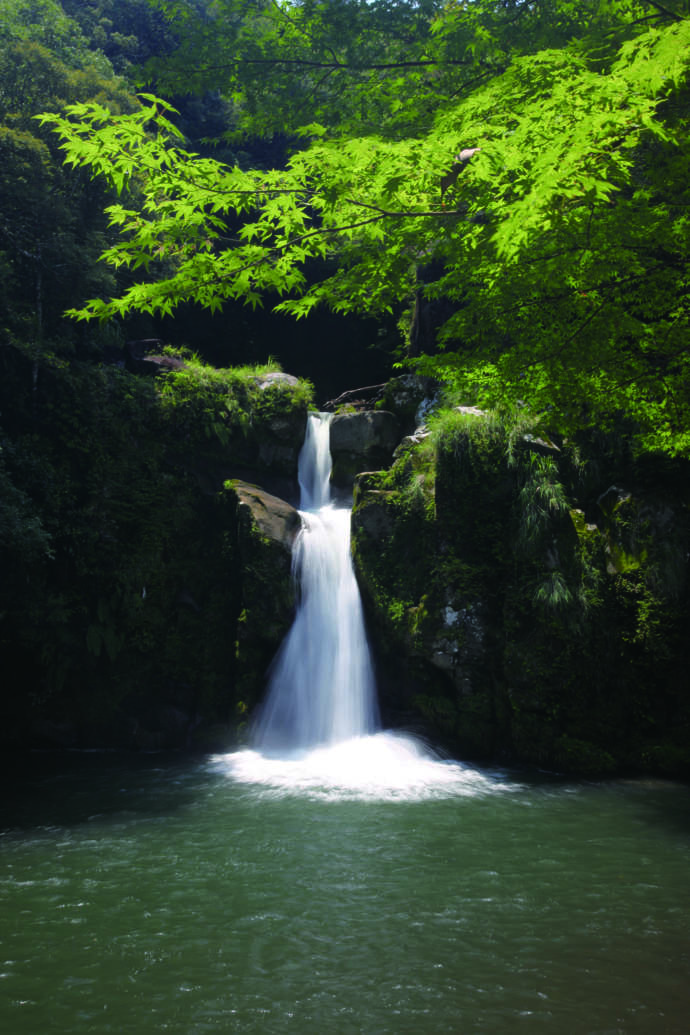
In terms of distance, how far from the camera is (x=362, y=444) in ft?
44.0

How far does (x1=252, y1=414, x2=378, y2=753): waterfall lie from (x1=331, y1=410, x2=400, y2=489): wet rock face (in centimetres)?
197

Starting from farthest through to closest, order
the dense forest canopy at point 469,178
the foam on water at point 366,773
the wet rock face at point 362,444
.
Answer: the wet rock face at point 362,444, the foam on water at point 366,773, the dense forest canopy at point 469,178

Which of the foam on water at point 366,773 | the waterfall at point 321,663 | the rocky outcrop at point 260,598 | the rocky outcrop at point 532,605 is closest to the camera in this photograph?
the foam on water at point 366,773

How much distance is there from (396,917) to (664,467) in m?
7.71

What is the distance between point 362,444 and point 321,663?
4971mm

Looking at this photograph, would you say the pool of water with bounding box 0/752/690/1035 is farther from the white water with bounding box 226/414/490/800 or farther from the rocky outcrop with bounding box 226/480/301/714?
the rocky outcrop with bounding box 226/480/301/714

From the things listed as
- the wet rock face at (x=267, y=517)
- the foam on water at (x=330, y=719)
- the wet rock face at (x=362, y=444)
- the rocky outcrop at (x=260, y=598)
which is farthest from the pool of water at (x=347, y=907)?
the wet rock face at (x=362, y=444)

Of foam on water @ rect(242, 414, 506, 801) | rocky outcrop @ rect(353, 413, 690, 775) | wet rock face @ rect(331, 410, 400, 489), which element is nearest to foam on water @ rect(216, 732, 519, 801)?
foam on water @ rect(242, 414, 506, 801)

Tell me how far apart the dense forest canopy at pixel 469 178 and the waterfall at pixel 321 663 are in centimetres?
514

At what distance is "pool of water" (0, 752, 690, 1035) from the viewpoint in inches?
142

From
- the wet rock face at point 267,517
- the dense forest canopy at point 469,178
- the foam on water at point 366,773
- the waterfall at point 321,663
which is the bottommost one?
the foam on water at point 366,773

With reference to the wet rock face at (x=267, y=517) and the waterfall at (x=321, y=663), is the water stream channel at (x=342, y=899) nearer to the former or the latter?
the waterfall at (x=321, y=663)

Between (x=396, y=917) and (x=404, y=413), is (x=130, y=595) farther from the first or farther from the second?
(x=396, y=917)

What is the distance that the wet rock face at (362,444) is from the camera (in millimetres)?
13406
